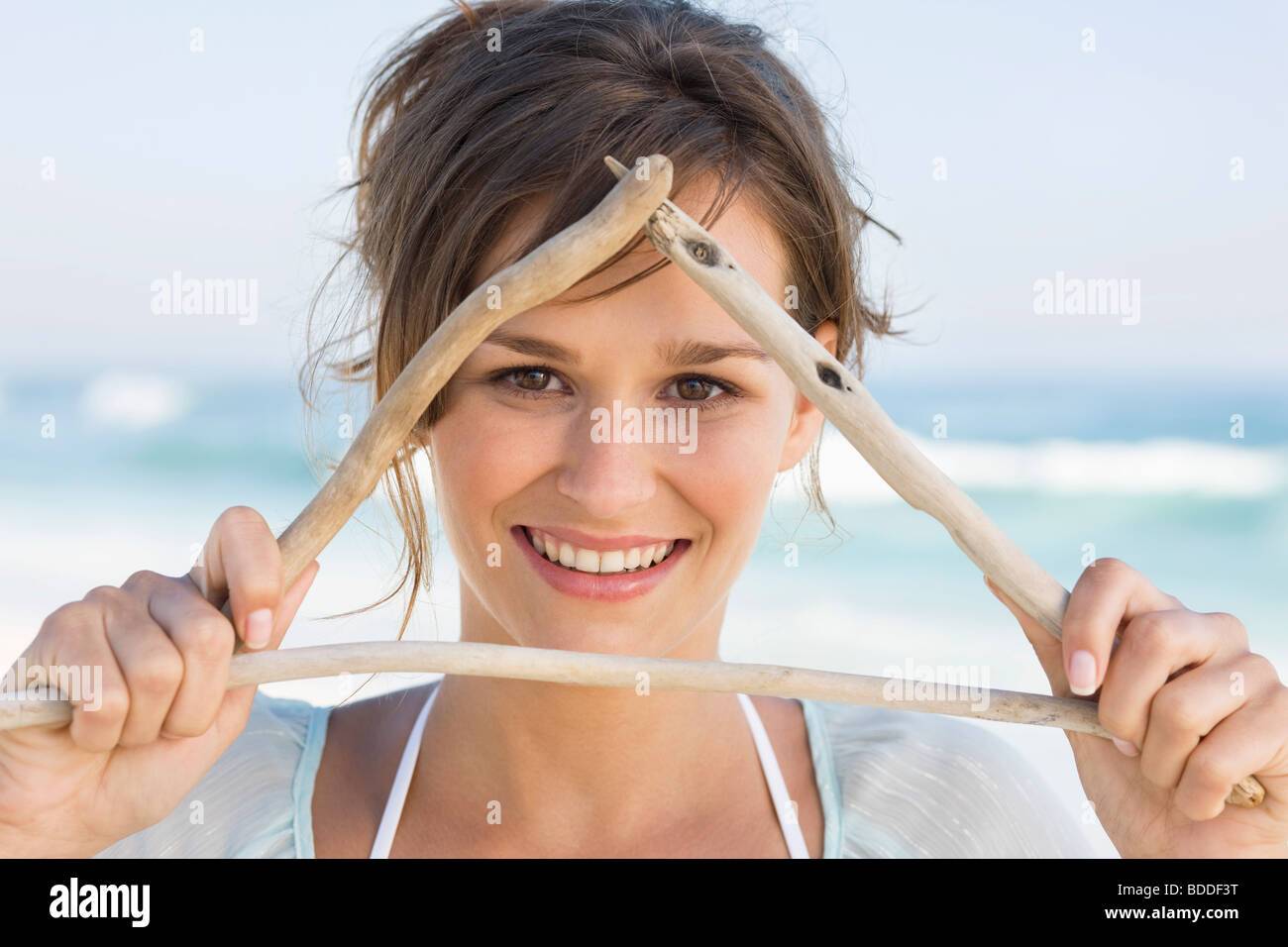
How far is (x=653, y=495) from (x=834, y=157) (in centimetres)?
84

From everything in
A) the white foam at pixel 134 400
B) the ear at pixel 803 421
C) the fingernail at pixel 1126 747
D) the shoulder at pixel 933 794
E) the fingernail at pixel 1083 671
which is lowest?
the shoulder at pixel 933 794

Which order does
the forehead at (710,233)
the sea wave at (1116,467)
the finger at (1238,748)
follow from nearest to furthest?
the finger at (1238,748), the forehead at (710,233), the sea wave at (1116,467)

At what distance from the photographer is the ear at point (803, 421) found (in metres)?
2.03

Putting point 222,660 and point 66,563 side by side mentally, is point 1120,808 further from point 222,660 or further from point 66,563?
point 66,563

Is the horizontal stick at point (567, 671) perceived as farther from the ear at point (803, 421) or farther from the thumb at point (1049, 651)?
the ear at point (803, 421)

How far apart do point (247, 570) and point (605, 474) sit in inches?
20.4

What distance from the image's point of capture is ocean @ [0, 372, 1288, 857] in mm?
7699

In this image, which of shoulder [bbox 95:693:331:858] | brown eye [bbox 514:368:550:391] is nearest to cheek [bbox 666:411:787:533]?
brown eye [bbox 514:368:550:391]

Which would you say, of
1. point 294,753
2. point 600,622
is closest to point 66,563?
point 294,753

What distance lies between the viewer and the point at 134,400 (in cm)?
1009

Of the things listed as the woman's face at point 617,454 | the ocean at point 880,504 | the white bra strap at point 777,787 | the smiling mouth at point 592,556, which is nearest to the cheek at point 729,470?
the woman's face at point 617,454

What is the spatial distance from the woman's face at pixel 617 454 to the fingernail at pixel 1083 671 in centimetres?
60

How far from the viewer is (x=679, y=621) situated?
6.04 ft

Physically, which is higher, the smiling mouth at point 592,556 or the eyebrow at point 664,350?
the eyebrow at point 664,350
